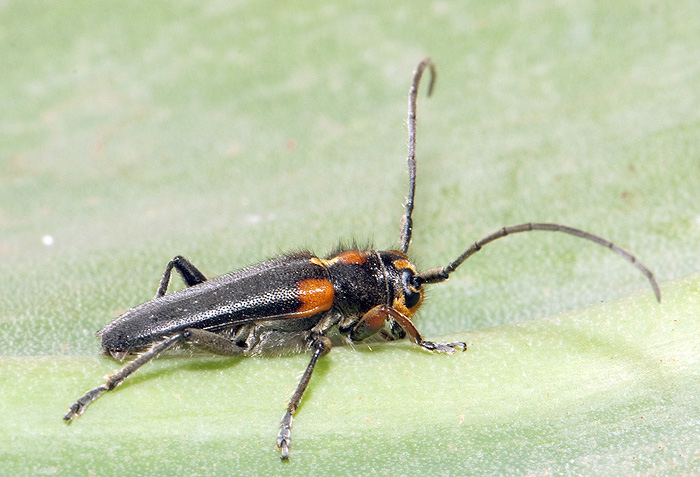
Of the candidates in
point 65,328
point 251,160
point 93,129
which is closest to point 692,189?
point 251,160

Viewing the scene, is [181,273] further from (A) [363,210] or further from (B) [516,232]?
(B) [516,232]

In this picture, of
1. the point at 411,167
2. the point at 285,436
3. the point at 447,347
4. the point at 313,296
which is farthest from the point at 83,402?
the point at 411,167

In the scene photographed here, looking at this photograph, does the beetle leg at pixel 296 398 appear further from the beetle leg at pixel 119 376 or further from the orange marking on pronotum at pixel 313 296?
the beetle leg at pixel 119 376

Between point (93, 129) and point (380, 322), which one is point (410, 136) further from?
point (93, 129)

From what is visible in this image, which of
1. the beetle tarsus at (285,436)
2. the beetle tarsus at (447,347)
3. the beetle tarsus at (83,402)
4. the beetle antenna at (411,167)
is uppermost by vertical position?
the beetle antenna at (411,167)

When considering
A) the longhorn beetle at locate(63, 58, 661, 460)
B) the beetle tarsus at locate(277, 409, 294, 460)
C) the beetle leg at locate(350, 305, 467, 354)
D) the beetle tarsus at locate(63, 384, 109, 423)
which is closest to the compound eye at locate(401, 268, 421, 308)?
the longhorn beetle at locate(63, 58, 661, 460)

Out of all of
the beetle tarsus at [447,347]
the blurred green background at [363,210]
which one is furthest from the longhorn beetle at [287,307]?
the blurred green background at [363,210]
